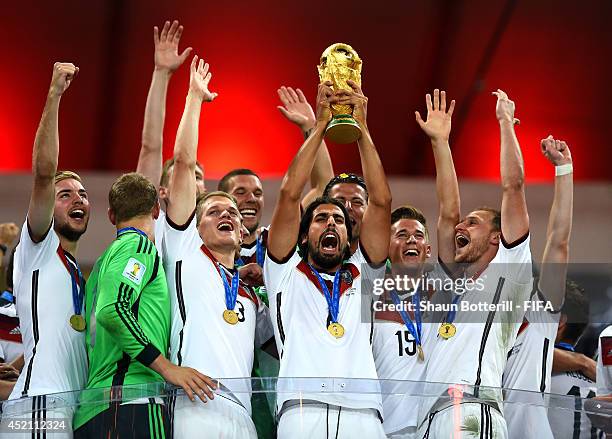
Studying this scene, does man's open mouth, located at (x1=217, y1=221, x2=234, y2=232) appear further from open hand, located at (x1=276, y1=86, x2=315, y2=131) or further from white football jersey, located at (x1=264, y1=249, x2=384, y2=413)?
open hand, located at (x1=276, y1=86, x2=315, y2=131)

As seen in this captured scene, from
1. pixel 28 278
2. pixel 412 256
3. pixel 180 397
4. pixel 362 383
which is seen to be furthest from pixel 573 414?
pixel 28 278

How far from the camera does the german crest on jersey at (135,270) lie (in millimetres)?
4523

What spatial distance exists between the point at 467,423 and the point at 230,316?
3.50 ft

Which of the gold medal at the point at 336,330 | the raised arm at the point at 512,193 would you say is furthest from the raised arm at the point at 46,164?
the raised arm at the point at 512,193

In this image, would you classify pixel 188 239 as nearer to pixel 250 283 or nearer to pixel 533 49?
pixel 250 283

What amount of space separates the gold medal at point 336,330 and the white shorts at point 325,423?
380 millimetres

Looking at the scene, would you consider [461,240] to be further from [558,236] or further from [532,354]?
[532,354]

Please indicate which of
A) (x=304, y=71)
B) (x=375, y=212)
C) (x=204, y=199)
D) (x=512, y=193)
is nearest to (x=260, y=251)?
(x=204, y=199)

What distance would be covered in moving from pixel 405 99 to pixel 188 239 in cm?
547

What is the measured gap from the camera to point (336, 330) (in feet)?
15.5

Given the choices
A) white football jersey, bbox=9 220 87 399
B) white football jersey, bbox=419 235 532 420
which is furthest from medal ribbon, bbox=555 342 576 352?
white football jersey, bbox=9 220 87 399

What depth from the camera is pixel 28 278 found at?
192 inches

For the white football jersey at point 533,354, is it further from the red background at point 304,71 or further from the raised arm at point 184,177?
the red background at point 304,71

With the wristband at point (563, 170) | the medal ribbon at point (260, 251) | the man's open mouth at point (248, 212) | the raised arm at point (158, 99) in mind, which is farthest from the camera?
the raised arm at point (158, 99)
